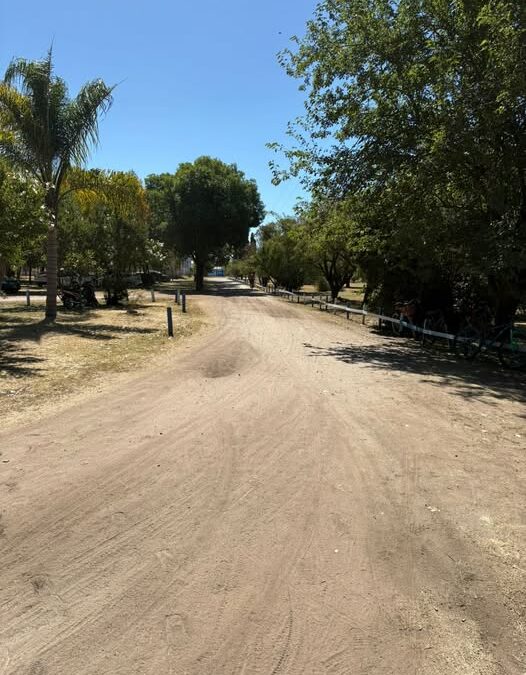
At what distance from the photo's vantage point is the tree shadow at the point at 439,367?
8.83 meters

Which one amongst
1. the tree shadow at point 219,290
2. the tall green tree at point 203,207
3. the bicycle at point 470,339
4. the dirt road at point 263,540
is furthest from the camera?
the tall green tree at point 203,207

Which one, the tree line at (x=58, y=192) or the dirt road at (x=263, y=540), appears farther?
the tree line at (x=58, y=192)

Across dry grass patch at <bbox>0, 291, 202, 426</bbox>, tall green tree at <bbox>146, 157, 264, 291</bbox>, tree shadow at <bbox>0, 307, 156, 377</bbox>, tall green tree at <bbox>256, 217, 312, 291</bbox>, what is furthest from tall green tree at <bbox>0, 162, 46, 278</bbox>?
tall green tree at <bbox>146, 157, 264, 291</bbox>

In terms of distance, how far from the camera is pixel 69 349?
12.1 meters

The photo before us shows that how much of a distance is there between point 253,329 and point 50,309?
24.2ft

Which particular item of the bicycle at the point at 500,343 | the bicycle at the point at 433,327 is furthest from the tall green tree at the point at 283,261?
the bicycle at the point at 500,343

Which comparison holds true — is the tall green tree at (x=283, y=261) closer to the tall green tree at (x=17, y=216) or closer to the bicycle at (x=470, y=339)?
the bicycle at (x=470, y=339)

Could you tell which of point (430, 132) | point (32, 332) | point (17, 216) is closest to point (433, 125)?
point (430, 132)

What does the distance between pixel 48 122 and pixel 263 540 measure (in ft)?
54.8

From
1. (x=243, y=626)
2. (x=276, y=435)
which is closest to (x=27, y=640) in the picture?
(x=243, y=626)

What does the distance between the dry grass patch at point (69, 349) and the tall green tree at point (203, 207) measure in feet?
73.4

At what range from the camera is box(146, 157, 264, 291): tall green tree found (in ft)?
137

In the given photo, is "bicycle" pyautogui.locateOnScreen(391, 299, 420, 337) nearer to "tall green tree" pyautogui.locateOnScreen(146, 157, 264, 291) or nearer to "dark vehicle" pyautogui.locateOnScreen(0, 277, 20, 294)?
"tall green tree" pyautogui.locateOnScreen(146, 157, 264, 291)

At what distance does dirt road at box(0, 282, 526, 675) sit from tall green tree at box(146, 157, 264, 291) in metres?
36.5
